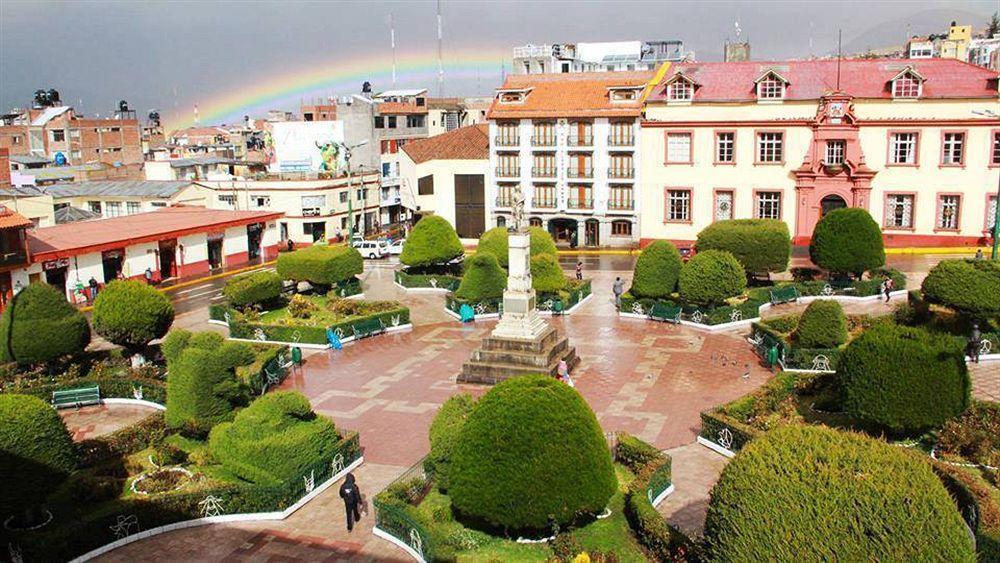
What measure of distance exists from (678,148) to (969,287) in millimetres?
27237

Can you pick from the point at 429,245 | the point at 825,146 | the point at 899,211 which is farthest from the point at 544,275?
the point at 899,211

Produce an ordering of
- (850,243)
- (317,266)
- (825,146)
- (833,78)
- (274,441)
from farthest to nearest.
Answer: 1. (833,78)
2. (825,146)
3. (317,266)
4. (850,243)
5. (274,441)

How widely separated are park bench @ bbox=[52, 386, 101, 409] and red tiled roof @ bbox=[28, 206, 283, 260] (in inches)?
645

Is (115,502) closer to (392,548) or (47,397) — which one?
(392,548)

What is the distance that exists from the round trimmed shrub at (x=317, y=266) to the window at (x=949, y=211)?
3311cm

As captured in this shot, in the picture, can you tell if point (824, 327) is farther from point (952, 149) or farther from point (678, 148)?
point (678, 148)

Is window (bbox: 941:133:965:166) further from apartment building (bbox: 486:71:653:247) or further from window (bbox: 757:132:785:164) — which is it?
apartment building (bbox: 486:71:653:247)

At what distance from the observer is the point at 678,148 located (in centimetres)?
5262

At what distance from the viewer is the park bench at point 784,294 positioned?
36.5 metres

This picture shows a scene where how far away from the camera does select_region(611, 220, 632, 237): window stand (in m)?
55.1

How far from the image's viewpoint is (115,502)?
1833cm

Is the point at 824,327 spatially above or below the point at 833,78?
below

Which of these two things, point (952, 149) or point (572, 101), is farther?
point (572, 101)

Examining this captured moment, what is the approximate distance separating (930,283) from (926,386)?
9838mm
